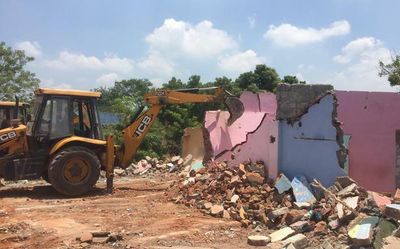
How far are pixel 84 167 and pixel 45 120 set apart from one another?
139 cm

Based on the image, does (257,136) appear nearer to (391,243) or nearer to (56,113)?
(56,113)

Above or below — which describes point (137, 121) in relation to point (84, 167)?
above

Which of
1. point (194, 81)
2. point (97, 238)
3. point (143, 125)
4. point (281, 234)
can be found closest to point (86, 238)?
point (97, 238)

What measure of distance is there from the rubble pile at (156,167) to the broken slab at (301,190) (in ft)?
23.1

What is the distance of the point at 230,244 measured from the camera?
759 cm

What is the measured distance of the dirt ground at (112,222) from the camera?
24.8 ft

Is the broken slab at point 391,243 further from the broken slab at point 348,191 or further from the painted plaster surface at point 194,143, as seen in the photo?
the painted plaster surface at point 194,143

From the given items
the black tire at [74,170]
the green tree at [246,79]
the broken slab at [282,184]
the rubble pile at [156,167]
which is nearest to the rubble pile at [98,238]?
the broken slab at [282,184]

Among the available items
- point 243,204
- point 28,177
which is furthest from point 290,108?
point 28,177

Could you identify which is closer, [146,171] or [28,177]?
[28,177]

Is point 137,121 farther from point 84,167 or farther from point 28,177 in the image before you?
point 28,177

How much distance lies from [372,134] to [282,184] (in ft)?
13.6

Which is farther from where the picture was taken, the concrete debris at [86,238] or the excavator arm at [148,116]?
the excavator arm at [148,116]

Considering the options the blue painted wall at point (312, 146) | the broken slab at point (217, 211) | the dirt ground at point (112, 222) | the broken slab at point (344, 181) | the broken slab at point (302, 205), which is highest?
the blue painted wall at point (312, 146)
